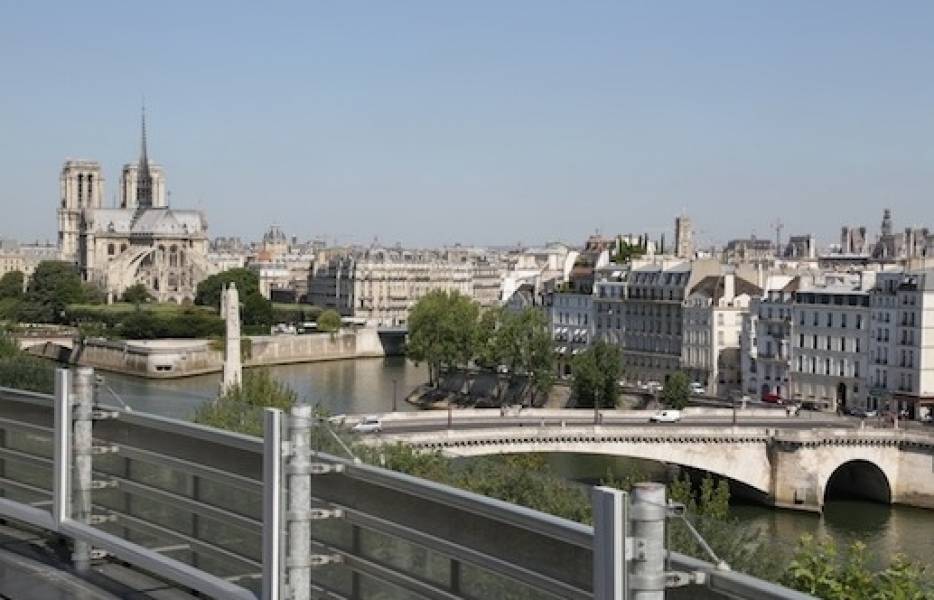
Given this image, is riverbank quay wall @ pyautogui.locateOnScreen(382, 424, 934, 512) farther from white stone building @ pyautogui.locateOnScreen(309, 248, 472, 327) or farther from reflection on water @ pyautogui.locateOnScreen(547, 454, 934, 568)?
white stone building @ pyautogui.locateOnScreen(309, 248, 472, 327)

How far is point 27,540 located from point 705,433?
26.8 m

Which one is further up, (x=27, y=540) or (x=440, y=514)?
(x=440, y=514)

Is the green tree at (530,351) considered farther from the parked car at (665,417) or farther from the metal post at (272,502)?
the metal post at (272,502)

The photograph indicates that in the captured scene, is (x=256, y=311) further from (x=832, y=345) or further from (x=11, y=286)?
(x=832, y=345)

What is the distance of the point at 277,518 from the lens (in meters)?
4.44

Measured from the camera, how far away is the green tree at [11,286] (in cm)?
9656

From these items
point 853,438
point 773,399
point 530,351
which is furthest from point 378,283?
point 853,438

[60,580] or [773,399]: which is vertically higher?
[60,580]

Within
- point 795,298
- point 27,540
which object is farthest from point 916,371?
point 27,540

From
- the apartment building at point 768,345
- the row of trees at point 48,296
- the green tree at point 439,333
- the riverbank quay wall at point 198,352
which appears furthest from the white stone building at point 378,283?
the apartment building at point 768,345

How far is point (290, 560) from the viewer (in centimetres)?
443

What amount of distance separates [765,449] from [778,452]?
1.17 ft

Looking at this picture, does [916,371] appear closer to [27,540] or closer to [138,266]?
[27,540]

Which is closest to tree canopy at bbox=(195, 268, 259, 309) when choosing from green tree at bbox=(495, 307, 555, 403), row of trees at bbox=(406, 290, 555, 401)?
row of trees at bbox=(406, 290, 555, 401)
